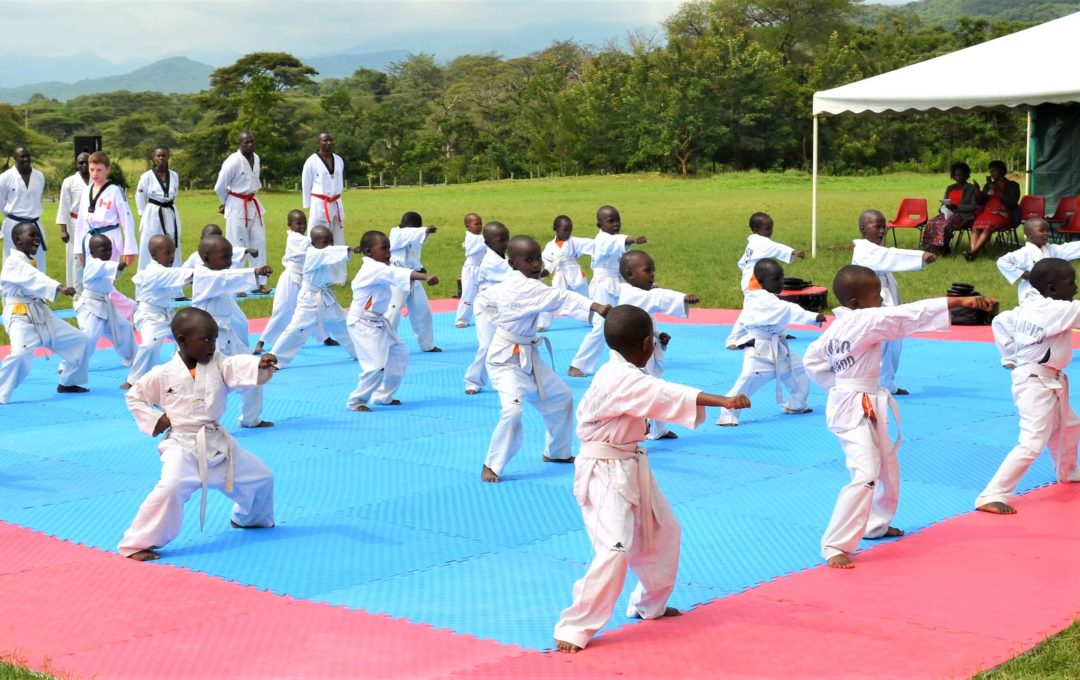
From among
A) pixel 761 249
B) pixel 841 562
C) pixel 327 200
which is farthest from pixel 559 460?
pixel 327 200

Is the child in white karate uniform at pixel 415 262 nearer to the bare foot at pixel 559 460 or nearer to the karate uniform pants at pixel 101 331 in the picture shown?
the karate uniform pants at pixel 101 331

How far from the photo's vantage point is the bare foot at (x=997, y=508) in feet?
21.0

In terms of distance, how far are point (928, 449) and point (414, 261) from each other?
20.0 ft

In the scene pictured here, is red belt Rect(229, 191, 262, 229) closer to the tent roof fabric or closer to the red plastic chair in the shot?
the tent roof fabric

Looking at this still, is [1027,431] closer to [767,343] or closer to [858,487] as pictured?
[858,487]

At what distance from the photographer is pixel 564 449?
771 cm

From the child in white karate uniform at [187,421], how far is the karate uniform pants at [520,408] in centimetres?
169


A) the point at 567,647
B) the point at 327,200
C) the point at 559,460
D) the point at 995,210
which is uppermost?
the point at 327,200

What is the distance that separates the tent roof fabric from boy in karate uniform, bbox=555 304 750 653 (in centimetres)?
1295

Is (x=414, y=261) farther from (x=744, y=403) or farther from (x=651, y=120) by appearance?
(x=651, y=120)

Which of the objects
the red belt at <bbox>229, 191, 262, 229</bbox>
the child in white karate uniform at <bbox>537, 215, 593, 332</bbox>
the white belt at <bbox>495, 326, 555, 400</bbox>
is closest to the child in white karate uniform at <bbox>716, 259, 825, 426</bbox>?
the white belt at <bbox>495, 326, 555, 400</bbox>

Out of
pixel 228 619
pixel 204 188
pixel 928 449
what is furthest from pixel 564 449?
pixel 204 188

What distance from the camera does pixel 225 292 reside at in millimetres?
8289

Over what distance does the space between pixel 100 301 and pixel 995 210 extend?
44.9 feet
